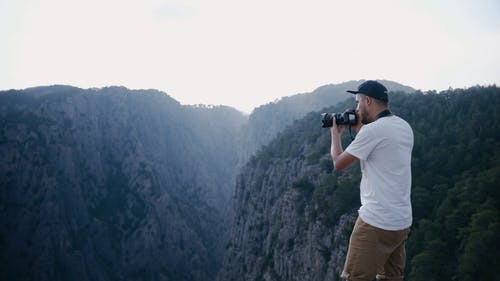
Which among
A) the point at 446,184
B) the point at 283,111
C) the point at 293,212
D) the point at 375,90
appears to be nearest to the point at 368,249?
the point at 375,90

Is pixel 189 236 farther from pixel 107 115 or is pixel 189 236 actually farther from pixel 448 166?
pixel 448 166

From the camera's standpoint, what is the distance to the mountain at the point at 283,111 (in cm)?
13800

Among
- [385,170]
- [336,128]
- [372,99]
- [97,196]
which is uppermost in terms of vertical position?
[372,99]

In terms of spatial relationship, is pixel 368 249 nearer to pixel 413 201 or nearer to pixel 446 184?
pixel 413 201

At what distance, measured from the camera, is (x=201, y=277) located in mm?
98000

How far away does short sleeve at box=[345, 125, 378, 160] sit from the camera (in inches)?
163

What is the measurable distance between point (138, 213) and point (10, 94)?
55381mm

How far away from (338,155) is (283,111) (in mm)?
140410

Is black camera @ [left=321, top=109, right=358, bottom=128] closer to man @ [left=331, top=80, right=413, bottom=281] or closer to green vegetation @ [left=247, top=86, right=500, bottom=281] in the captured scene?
man @ [left=331, top=80, right=413, bottom=281]

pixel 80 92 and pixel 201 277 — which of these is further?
pixel 80 92

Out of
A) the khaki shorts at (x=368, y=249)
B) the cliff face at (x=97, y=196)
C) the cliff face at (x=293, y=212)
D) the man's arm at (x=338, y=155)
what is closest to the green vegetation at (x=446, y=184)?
the cliff face at (x=293, y=212)

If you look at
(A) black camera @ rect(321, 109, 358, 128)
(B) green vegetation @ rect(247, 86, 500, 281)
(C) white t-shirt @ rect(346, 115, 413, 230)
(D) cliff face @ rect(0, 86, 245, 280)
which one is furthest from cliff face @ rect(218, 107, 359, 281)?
(C) white t-shirt @ rect(346, 115, 413, 230)

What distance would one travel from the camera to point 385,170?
13.8 ft

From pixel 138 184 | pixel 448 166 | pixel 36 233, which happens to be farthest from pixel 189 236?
pixel 448 166
